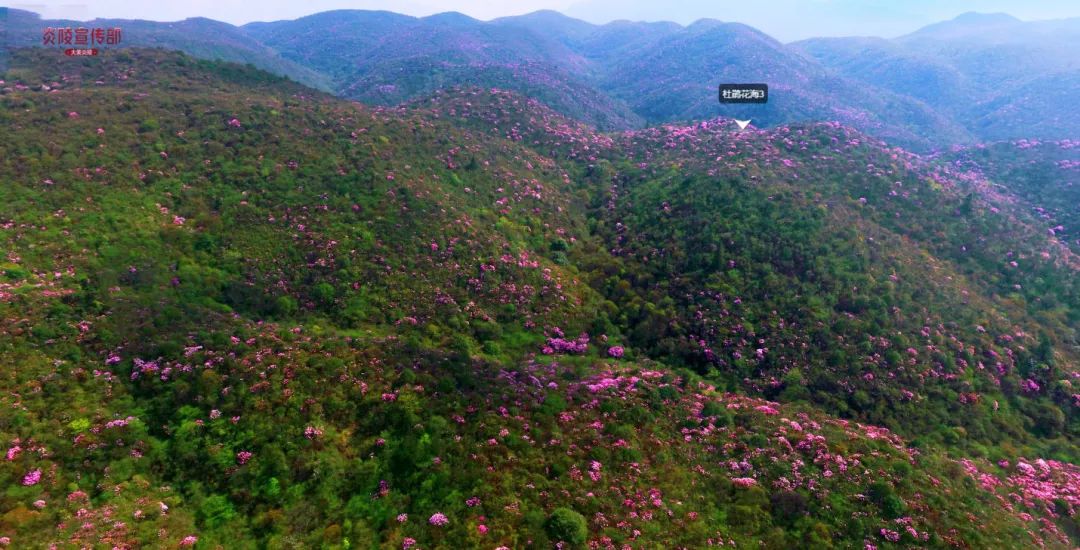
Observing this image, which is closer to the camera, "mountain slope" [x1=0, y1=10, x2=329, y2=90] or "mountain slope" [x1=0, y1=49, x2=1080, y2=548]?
"mountain slope" [x1=0, y1=49, x2=1080, y2=548]

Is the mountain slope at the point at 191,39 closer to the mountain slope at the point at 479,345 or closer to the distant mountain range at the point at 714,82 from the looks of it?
the distant mountain range at the point at 714,82

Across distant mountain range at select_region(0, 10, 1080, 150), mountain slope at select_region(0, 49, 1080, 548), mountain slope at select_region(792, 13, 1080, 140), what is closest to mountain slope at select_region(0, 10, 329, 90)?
distant mountain range at select_region(0, 10, 1080, 150)

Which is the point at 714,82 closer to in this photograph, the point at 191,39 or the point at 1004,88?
the point at 1004,88

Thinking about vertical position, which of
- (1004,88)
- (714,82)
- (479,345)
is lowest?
(479,345)

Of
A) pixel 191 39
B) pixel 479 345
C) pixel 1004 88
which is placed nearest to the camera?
pixel 479 345

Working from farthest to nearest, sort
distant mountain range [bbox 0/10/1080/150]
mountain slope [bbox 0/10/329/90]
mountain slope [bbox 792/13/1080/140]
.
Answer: mountain slope [bbox 792/13/1080/140] → distant mountain range [bbox 0/10/1080/150] → mountain slope [bbox 0/10/329/90]

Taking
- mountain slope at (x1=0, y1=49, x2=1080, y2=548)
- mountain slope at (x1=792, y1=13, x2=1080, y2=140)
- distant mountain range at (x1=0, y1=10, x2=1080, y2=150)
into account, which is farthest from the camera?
mountain slope at (x1=792, y1=13, x2=1080, y2=140)

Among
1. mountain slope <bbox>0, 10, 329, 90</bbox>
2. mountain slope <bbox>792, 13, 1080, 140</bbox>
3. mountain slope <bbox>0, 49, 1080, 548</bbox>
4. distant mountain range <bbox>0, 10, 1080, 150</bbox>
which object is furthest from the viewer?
mountain slope <bbox>792, 13, 1080, 140</bbox>

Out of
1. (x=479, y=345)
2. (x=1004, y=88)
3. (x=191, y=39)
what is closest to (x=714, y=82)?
(x=1004, y=88)

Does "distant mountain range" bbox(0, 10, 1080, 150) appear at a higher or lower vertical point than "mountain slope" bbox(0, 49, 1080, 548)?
higher

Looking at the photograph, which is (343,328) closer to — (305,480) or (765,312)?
(305,480)

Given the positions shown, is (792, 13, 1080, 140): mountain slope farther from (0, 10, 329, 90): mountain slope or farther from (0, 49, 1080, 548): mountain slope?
(0, 10, 329, 90): mountain slope

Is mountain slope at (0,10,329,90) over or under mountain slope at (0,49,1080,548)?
over

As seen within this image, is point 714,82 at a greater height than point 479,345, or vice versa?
point 714,82
